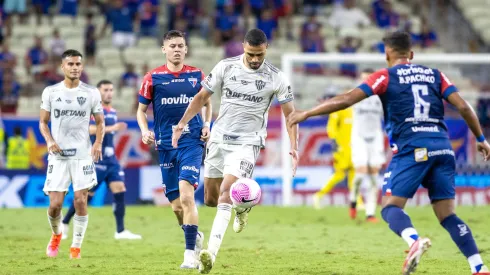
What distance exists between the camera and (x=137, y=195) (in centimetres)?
2370

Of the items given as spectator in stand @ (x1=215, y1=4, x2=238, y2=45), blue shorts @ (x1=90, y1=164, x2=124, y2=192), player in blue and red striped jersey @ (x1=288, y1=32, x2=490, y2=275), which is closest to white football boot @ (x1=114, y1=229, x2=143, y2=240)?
blue shorts @ (x1=90, y1=164, x2=124, y2=192)

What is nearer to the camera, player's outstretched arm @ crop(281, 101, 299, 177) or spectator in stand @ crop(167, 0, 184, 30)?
player's outstretched arm @ crop(281, 101, 299, 177)

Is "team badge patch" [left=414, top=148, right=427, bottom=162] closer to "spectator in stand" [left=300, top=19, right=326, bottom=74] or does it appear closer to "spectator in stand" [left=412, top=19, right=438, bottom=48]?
"spectator in stand" [left=300, top=19, right=326, bottom=74]

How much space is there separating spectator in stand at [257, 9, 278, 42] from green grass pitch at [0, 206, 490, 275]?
9390 mm

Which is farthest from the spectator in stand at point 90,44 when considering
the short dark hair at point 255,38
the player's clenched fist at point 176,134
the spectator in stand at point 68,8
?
the short dark hair at point 255,38

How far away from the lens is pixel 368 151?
19484 millimetres

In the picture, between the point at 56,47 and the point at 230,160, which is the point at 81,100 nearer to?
the point at 230,160

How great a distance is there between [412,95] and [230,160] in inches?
96.9

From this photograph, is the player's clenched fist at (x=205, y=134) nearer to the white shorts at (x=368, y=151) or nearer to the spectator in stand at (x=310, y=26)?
the white shorts at (x=368, y=151)

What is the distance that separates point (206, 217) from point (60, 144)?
7622mm

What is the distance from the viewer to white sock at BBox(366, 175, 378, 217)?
61.4 feet

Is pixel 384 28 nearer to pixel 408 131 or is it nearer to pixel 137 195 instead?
pixel 137 195

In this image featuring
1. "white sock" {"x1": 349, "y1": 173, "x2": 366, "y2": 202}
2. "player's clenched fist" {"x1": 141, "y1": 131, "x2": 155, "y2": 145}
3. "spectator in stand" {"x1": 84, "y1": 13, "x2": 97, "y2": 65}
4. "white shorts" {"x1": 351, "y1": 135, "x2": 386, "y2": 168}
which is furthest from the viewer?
"spectator in stand" {"x1": 84, "y1": 13, "x2": 97, "y2": 65}

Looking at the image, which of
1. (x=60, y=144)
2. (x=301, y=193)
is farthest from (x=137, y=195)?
(x=60, y=144)
